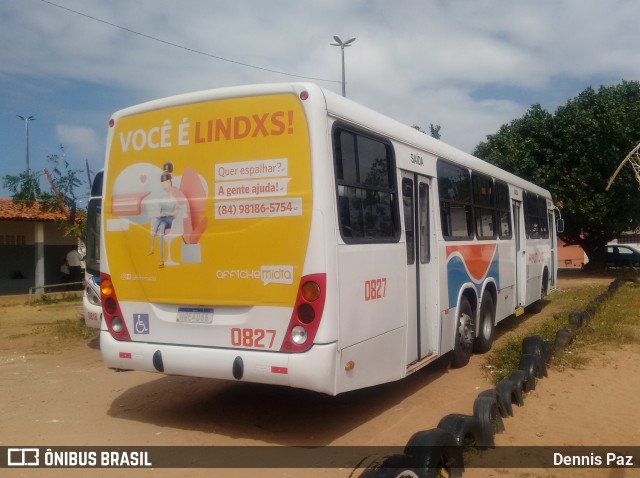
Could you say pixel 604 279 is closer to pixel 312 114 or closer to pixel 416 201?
pixel 416 201

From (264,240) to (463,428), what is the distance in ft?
7.43

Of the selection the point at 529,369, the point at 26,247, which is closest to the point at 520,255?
the point at 529,369

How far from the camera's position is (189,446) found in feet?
18.2

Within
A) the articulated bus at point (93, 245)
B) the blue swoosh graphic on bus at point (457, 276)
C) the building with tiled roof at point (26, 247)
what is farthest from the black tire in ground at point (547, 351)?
the building with tiled roof at point (26, 247)

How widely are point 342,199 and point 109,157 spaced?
2.59 m

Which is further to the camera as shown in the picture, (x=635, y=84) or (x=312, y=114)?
(x=635, y=84)

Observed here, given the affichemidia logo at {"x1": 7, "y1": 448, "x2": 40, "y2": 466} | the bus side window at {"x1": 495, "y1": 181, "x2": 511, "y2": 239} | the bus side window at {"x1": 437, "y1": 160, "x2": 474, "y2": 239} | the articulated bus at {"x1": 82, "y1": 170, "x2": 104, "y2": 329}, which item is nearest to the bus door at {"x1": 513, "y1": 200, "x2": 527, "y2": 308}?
the bus side window at {"x1": 495, "y1": 181, "x2": 511, "y2": 239}

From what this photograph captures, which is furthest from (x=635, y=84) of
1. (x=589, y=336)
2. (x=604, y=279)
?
(x=589, y=336)

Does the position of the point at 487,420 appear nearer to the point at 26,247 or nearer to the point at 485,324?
the point at 485,324

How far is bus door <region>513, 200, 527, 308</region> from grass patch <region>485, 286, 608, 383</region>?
0.68m

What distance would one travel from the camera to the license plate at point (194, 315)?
A: 5.53 meters

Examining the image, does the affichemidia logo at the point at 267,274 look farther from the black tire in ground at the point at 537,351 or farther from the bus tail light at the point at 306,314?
the black tire in ground at the point at 537,351

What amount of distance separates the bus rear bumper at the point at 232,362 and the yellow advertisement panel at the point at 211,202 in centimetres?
46

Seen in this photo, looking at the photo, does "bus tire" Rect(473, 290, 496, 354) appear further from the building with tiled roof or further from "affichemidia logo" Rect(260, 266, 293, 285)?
the building with tiled roof
